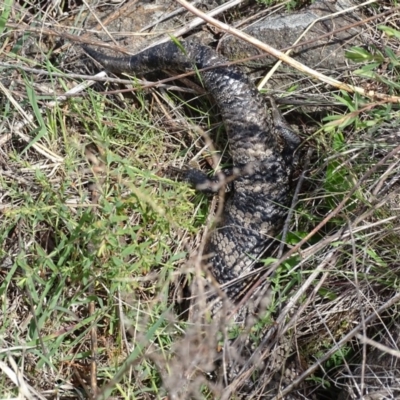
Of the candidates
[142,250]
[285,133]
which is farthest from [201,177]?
[142,250]

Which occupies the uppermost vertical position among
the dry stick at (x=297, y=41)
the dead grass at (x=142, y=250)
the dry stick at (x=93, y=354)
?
the dry stick at (x=297, y=41)

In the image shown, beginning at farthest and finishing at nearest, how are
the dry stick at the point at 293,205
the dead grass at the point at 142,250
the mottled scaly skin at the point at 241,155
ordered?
the mottled scaly skin at the point at 241,155 → the dry stick at the point at 293,205 → the dead grass at the point at 142,250

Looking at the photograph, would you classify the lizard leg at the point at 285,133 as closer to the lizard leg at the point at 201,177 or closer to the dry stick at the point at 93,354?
the lizard leg at the point at 201,177

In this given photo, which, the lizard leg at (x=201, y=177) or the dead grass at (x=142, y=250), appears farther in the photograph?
the lizard leg at (x=201, y=177)

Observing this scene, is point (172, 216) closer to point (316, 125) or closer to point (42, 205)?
point (42, 205)

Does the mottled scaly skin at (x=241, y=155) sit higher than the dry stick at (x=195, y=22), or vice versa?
the dry stick at (x=195, y=22)

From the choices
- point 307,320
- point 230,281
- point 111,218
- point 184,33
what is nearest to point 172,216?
point 111,218

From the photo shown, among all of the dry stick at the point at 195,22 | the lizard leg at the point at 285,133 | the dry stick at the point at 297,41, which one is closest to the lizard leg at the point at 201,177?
the lizard leg at the point at 285,133
